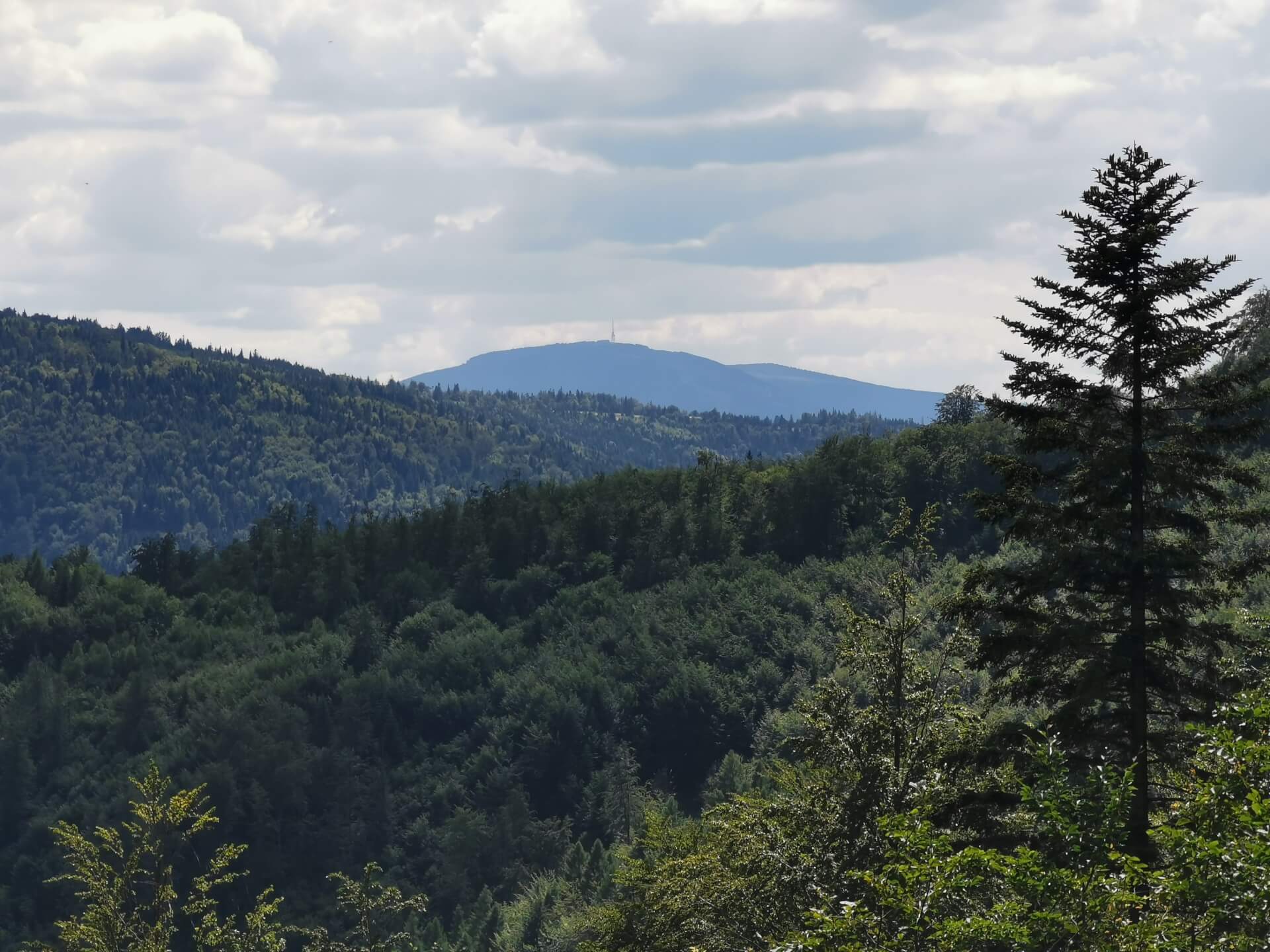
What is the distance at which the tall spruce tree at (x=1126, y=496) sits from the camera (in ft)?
86.8

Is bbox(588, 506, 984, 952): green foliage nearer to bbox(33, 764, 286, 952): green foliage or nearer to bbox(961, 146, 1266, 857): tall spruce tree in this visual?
bbox(961, 146, 1266, 857): tall spruce tree

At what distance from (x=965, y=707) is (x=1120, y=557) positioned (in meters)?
3.73

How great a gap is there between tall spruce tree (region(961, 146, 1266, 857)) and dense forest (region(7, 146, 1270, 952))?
74 mm

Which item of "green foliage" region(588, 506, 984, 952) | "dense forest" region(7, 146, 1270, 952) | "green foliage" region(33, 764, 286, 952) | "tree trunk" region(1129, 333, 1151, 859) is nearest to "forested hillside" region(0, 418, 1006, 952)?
"dense forest" region(7, 146, 1270, 952)

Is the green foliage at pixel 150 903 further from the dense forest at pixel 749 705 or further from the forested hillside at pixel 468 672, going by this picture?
the forested hillside at pixel 468 672

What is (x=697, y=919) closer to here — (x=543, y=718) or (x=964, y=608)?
(x=964, y=608)

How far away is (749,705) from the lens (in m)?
155

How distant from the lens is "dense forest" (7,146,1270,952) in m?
23.2

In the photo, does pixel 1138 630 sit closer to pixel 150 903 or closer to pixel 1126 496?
pixel 1126 496

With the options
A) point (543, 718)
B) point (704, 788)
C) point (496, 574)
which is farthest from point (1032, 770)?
point (496, 574)

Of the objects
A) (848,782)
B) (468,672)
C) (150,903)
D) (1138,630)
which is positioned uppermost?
(1138,630)

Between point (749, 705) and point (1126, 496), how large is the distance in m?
130

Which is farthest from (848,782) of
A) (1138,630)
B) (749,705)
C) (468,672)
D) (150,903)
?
(468,672)

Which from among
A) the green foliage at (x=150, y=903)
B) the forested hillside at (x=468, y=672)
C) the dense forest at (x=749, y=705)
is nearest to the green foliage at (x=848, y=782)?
the dense forest at (x=749, y=705)
